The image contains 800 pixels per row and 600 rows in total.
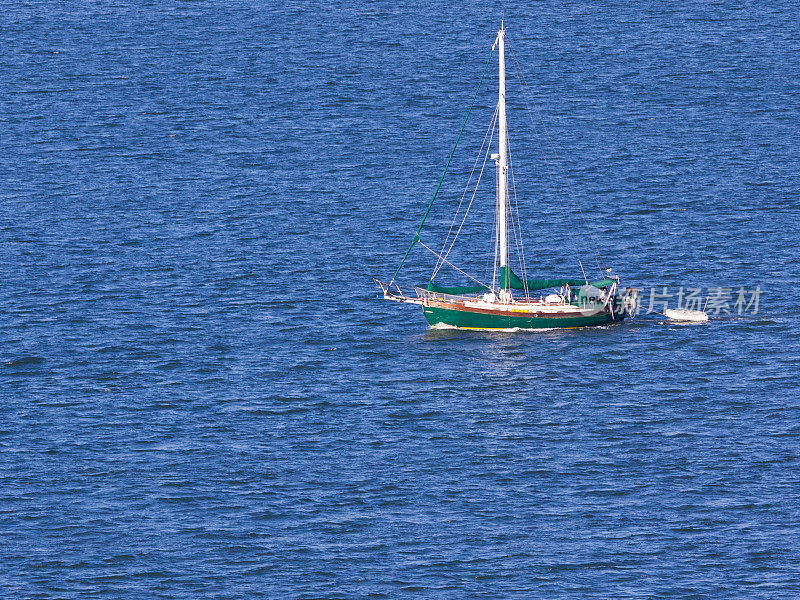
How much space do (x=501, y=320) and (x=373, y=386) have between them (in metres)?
13.6

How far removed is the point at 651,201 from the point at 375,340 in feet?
147

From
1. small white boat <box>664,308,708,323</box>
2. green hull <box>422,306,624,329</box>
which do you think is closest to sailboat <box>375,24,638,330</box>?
green hull <box>422,306,624,329</box>

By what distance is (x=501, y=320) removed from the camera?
425ft

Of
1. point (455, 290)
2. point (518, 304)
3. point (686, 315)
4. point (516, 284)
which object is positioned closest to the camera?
point (518, 304)

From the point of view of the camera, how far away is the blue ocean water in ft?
314

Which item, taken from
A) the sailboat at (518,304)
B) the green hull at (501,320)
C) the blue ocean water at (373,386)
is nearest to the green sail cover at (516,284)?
the sailboat at (518,304)

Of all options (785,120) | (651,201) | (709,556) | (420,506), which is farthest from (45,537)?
(785,120)

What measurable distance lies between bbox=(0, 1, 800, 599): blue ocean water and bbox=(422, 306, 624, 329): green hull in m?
1.18

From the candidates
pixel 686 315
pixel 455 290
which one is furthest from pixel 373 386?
pixel 686 315

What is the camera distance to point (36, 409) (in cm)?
11781

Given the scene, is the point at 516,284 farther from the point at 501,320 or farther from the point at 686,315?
the point at 686,315

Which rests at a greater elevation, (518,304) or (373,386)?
(518,304)

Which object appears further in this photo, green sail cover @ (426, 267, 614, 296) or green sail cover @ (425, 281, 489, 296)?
green sail cover @ (425, 281, 489, 296)

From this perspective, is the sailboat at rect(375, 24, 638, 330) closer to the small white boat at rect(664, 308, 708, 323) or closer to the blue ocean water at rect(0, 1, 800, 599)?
the blue ocean water at rect(0, 1, 800, 599)
